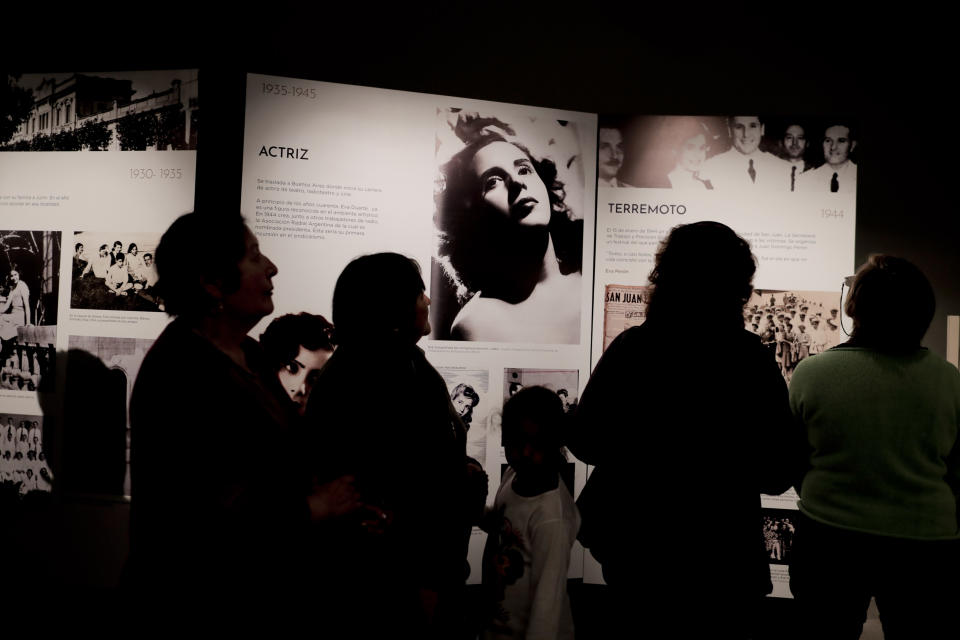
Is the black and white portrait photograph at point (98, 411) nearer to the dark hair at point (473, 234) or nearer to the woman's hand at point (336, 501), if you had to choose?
the dark hair at point (473, 234)

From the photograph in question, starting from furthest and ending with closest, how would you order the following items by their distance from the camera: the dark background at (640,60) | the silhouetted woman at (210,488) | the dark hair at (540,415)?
the dark background at (640,60) < the dark hair at (540,415) < the silhouetted woman at (210,488)

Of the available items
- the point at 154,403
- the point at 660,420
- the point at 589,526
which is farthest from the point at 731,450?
the point at 154,403

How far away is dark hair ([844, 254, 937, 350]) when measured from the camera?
2205 millimetres

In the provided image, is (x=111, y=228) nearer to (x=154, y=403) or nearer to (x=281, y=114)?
(x=281, y=114)

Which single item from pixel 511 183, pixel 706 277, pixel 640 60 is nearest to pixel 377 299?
pixel 706 277

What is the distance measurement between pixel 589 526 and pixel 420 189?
1.91 m

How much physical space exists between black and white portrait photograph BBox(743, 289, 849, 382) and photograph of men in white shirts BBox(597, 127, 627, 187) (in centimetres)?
97

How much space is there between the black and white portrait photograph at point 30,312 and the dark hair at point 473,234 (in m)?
1.89

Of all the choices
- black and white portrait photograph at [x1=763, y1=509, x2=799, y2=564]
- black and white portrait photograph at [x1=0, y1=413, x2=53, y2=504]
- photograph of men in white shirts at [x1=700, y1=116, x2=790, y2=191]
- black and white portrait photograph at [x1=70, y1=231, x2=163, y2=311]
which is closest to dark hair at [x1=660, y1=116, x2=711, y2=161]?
photograph of men in white shirts at [x1=700, y1=116, x2=790, y2=191]

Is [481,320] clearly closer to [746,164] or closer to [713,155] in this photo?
[713,155]

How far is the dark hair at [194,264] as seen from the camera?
6.01 ft

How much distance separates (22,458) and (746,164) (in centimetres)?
394

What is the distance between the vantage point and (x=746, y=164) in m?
3.52

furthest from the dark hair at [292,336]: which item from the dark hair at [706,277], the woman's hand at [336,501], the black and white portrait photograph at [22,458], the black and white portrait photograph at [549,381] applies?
the dark hair at [706,277]
